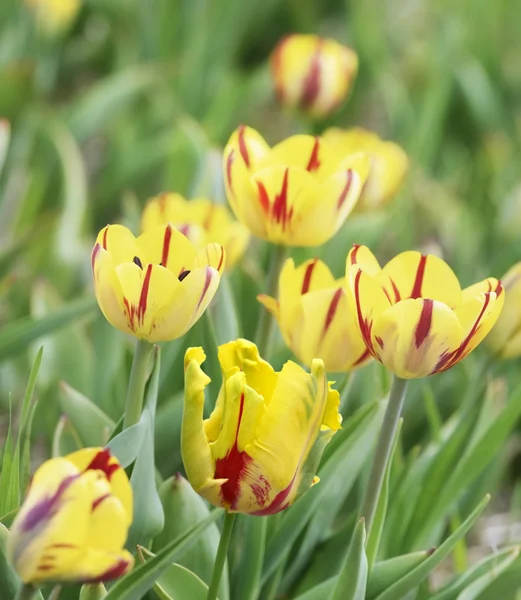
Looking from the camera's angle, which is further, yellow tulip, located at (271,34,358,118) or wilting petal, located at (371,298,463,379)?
yellow tulip, located at (271,34,358,118)

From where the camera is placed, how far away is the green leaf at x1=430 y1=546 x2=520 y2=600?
0.62m

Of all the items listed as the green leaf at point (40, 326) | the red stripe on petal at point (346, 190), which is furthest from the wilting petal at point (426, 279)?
the green leaf at point (40, 326)

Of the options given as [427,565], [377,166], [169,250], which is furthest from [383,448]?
[377,166]

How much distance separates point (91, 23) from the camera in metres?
1.88

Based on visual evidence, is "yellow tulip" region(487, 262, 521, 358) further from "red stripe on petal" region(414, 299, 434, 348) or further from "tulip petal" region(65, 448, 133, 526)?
"tulip petal" region(65, 448, 133, 526)

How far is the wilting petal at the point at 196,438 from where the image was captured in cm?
45

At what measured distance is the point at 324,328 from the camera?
59cm

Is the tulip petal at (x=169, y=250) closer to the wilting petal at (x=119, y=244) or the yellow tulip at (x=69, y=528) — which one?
the wilting petal at (x=119, y=244)

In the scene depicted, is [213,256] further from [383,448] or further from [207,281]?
[383,448]

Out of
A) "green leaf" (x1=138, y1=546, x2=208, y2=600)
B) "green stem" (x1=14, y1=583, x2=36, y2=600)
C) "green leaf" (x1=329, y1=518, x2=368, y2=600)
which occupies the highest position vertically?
"green stem" (x1=14, y1=583, x2=36, y2=600)

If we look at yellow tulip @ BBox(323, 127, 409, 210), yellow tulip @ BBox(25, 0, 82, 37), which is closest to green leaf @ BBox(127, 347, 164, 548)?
yellow tulip @ BBox(323, 127, 409, 210)

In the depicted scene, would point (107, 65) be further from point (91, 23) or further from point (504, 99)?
point (504, 99)

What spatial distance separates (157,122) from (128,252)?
1059mm

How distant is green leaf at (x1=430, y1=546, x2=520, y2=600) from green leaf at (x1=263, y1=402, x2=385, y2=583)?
0.33 ft
